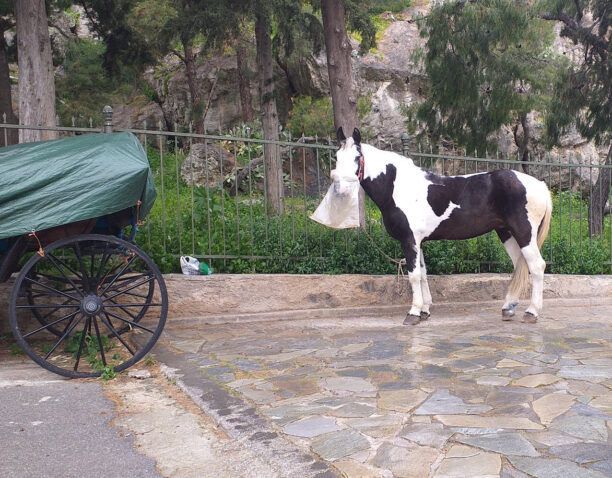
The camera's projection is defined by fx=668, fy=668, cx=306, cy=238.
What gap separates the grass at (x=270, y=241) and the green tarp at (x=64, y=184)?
6.81 feet

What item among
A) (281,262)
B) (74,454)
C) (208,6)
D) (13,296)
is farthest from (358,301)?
(208,6)

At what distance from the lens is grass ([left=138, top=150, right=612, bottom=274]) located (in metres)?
7.80

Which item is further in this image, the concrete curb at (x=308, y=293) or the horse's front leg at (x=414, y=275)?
the concrete curb at (x=308, y=293)

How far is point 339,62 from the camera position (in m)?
9.27

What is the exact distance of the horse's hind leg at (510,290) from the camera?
7.60 meters

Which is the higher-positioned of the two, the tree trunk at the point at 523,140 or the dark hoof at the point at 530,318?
the tree trunk at the point at 523,140

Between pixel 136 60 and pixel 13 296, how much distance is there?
990 cm

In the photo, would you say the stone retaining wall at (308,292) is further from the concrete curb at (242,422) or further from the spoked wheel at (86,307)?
the concrete curb at (242,422)

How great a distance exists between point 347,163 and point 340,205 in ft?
1.50

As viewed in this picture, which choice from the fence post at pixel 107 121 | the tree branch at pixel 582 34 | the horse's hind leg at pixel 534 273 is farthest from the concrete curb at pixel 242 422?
the tree branch at pixel 582 34

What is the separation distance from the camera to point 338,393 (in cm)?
465

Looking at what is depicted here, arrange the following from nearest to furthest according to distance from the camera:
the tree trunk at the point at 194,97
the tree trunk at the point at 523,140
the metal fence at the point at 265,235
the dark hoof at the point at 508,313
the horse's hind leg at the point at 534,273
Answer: the horse's hind leg at the point at 534,273
the dark hoof at the point at 508,313
the metal fence at the point at 265,235
the tree trunk at the point at 523,140
the tree trunk at the point at 194,97

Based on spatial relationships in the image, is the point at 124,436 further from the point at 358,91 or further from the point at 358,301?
the point at 358,91

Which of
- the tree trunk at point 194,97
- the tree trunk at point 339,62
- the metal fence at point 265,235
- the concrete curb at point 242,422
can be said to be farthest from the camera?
the tree trunk at point 194,97
